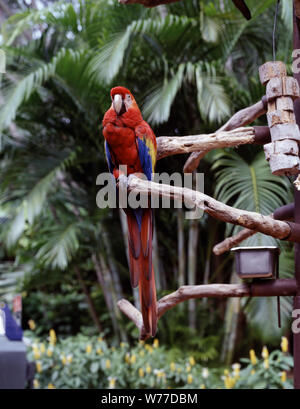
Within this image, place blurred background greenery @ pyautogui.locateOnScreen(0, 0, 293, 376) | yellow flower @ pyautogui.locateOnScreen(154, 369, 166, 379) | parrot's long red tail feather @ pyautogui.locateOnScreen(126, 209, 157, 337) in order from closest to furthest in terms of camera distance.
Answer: parrot's long red tail feather @ pyautogui.locateOnScreen(126, 209, 157, 337) → blurred background greenery @ pyautogui.locateOnScreen(0, 0, 293, 376) → yellow flower @ pyautogui.locateOnScreen(154, 369, 166, 379)

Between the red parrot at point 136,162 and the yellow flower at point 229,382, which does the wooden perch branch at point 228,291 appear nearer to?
the red parrot at point 136,162

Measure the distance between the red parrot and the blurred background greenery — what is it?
0.55 metres

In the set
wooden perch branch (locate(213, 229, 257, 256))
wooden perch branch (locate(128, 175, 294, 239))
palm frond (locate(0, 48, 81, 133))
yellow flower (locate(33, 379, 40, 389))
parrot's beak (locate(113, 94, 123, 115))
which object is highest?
palm frond (locate(0, 48, 81, 133))

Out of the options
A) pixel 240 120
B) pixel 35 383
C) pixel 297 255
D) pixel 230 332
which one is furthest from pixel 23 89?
pixel 230 332

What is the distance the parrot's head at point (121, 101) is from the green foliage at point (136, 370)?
1417 millimetres

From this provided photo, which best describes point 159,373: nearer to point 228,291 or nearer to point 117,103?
point 228,291

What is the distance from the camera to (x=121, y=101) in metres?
0.98

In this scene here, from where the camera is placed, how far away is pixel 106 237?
2650 millimetres

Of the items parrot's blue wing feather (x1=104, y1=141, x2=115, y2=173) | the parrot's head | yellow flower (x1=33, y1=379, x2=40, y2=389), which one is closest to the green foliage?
yellow flower (x1=33, y1=379, x2=40, y2=389)

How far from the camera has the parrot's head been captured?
3.21 ft

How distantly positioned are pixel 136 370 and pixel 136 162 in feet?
4.84

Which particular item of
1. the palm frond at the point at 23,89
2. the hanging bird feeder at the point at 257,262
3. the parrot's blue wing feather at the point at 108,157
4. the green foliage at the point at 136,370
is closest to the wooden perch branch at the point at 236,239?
the hanging bird feeder at the point at 257,262

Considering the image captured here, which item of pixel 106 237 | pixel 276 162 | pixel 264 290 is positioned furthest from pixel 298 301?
pixel 106 237

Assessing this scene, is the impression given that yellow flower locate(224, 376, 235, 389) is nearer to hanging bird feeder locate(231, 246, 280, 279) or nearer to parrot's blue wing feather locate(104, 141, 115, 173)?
hanging bird feeder locate(231, 246, 280, 279)
